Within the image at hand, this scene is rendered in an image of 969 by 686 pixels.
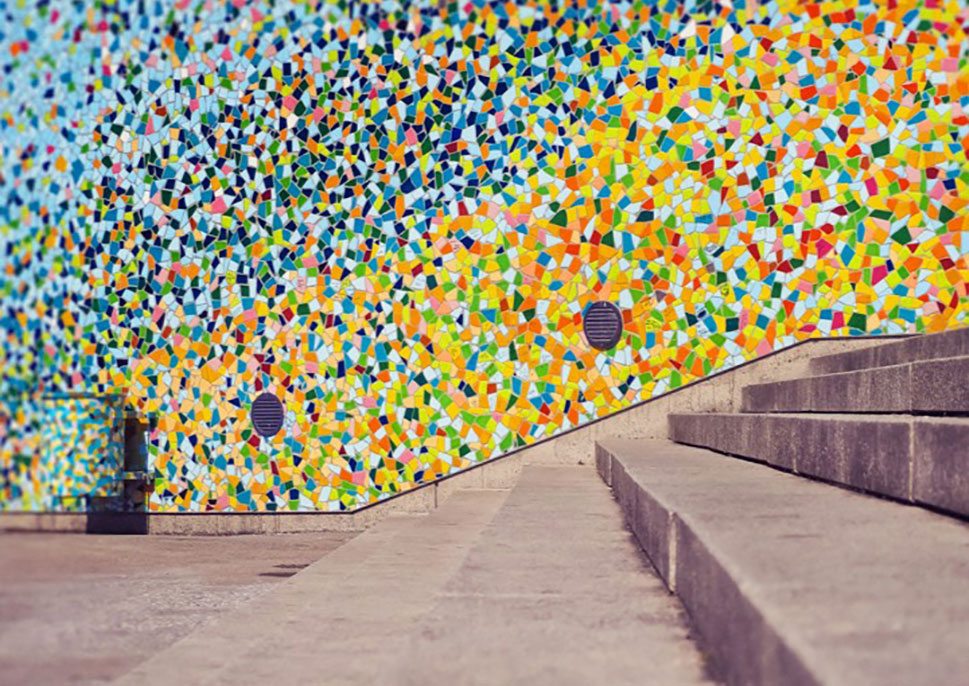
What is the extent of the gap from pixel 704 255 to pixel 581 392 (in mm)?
1006

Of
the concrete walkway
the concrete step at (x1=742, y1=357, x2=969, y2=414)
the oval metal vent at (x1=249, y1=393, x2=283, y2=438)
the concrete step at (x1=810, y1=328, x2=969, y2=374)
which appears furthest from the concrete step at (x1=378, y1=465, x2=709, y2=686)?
the oval metal vent at (x1=249, y1=393, x2=283, y2=438)

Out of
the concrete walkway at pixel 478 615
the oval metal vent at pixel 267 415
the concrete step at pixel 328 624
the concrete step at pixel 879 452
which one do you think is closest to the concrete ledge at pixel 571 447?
the oval metal vent at pixel 267 415

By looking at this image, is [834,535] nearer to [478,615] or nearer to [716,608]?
[716,608]

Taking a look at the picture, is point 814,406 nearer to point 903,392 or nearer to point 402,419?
point 903,392

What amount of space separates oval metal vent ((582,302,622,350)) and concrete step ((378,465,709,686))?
3141 millimetres

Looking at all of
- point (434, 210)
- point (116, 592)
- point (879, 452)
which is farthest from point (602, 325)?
point (879, 452)

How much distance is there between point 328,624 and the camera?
8.73ft

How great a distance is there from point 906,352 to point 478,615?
248cm

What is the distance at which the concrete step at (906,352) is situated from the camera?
2.95 m

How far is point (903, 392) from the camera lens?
2324 mm

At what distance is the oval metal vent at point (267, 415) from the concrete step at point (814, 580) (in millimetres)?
4140

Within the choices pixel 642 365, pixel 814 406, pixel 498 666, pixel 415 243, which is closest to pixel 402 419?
pixel 415 243

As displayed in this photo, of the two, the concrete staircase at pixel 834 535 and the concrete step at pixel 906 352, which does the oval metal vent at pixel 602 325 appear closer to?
the concrete step at pixel 906 352

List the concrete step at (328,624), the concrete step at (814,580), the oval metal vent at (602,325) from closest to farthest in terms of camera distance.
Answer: the concrete step at (814,580) → the concrete step at (328,624) → the oval metal vent at (602,325)
